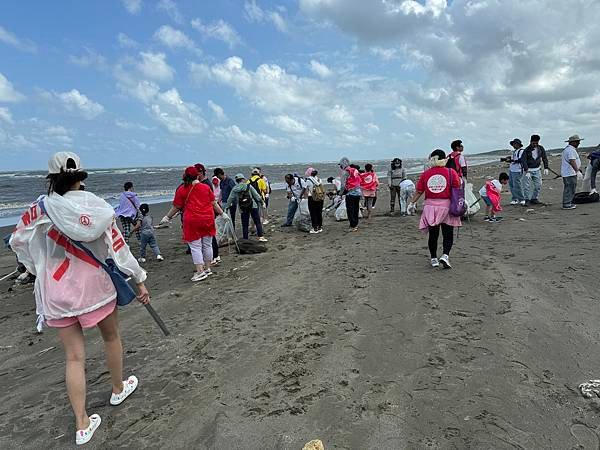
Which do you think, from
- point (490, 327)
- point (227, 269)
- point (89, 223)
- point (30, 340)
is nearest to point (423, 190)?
point (490, 327)

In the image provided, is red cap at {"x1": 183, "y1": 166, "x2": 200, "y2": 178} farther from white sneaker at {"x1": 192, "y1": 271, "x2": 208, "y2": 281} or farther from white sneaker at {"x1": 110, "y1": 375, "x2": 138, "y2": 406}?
white sneaker at {"x1": 110, "y1": 375, "x2": 138, "y2": 406}

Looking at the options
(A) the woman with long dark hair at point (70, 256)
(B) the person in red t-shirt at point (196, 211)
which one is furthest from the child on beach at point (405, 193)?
(A) the woman with long dark hair at point (70, 256)

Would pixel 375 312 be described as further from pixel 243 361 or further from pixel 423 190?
pixel 423 190

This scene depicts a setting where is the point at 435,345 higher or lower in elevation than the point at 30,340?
higher

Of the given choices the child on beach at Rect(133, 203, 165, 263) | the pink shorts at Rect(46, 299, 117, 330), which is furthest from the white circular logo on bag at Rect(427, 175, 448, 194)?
the child on beach at Rect(133, 203, 165, 263)

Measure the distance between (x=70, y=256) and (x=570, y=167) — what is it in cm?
1072

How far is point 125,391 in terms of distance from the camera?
10.3 ft

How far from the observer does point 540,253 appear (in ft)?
20.9

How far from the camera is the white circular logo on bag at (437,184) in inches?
229

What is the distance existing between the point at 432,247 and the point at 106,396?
183 inches

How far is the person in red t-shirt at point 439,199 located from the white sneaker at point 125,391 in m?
4.36

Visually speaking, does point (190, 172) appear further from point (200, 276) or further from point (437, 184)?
point (437, 184)

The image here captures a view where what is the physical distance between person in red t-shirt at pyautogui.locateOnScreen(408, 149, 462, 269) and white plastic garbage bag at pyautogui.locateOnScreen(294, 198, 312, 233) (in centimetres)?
458

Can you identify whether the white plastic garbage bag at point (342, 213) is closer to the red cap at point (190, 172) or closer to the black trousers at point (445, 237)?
the black trousers at point (445, 237)
